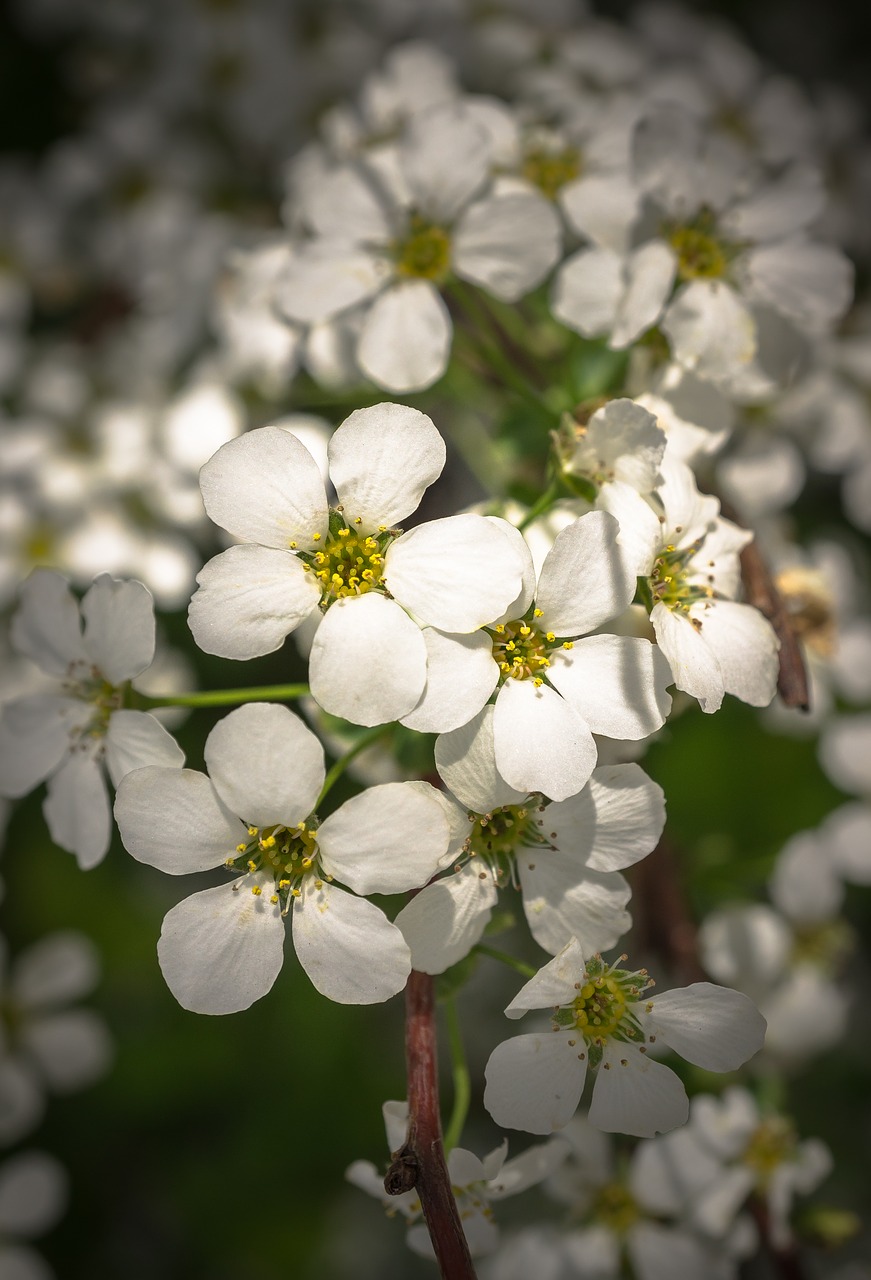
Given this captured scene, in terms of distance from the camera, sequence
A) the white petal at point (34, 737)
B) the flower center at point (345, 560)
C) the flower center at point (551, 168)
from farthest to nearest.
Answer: the flower center at point (551, 168) → the white petal at point (34, 737) → the flower center at point (345, 560)

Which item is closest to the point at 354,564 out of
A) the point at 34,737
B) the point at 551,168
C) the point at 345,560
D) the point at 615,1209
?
the point at 345,560

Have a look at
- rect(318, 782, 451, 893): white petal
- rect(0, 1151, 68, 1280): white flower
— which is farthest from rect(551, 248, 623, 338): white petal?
rect(0, 1151, 68, 1280): white flower

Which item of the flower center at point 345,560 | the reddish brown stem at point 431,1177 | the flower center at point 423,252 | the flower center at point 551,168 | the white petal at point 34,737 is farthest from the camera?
the flower center at point 551,168

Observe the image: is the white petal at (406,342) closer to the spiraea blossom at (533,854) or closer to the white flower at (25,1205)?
the spiraea blossom at (533,854)

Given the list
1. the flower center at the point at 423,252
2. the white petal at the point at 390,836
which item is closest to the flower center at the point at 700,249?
the flower center at the point at 423,252

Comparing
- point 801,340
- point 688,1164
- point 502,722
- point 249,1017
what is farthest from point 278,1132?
point 801,340

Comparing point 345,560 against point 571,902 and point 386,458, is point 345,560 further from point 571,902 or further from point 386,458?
point 571,902
